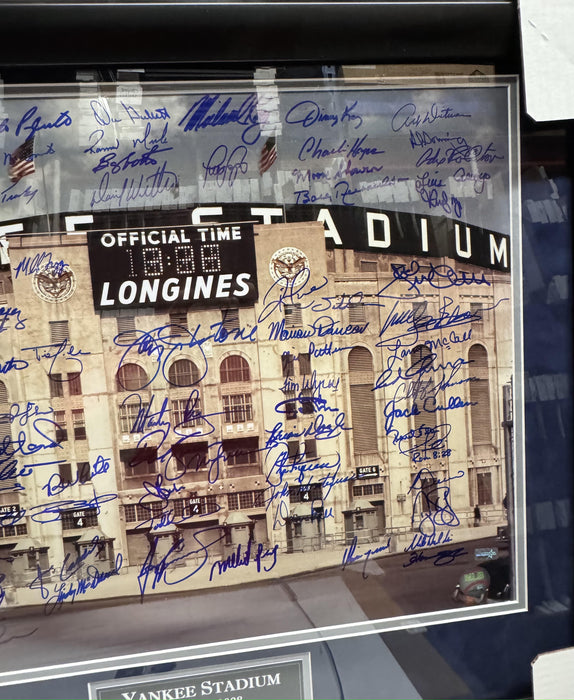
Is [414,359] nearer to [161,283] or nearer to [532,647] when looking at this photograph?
[161,283]

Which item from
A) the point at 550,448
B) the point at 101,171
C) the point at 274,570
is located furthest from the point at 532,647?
the point at 101,171

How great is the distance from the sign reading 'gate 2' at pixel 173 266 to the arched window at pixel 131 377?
154mm

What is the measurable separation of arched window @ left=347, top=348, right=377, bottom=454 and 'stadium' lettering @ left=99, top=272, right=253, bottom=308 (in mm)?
341

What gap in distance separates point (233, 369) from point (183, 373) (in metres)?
0.13

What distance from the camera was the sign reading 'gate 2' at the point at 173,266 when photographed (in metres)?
1.40

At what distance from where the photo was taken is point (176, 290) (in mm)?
1430

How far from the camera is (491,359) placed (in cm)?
156
